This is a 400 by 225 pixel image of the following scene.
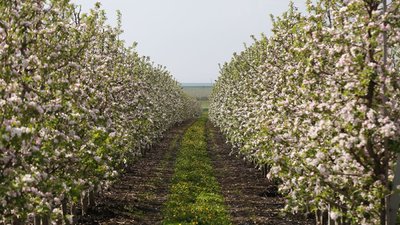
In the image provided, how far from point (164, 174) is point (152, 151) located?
14.7m

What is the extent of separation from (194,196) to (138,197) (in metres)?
3.20

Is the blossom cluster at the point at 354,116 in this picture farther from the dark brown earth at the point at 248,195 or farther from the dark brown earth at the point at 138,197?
the dark brown earth at the point at 138,197

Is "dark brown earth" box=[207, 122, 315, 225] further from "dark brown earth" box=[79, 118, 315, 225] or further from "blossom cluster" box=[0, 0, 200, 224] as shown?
"blossom cluster" box=[0, 0, 200, 224]

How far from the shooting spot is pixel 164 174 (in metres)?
37.5

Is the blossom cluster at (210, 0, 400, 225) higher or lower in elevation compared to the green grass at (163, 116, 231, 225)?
higher

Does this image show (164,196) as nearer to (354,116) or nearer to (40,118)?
(40,118)

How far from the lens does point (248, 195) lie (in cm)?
2983

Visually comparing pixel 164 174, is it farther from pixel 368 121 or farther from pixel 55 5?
pixel 368 121

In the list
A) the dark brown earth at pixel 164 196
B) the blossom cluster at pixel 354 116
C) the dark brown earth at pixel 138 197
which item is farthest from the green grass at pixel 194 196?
the blossom cluster at pixel 354 116

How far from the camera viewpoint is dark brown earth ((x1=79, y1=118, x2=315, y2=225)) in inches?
937

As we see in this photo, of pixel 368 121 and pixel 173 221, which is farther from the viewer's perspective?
pixel 173 221

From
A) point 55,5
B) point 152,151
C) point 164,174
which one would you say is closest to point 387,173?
point 55,5

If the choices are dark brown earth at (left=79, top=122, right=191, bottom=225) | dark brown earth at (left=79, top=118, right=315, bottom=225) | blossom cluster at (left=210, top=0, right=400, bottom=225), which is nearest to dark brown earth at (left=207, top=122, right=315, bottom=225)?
dark brown earth at (left=79, top=118, right=315, bottom=225)

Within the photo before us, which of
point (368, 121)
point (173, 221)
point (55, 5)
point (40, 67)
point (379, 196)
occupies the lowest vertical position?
point (173, 221)
